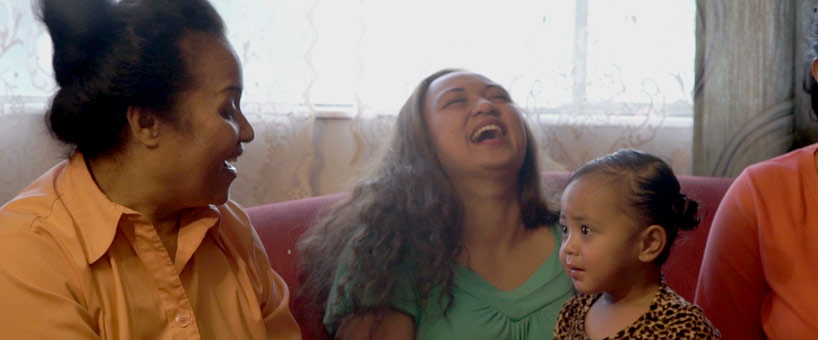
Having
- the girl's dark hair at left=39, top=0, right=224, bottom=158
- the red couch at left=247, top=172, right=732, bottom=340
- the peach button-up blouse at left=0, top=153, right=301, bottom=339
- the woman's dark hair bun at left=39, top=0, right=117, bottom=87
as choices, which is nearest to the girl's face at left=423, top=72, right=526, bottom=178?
the red couch at left=247, top=172, right=732, bottom=340

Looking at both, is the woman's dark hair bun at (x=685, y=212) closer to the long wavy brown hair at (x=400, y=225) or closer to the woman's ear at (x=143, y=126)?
the long wavy brown hair at (x=400, y=225)

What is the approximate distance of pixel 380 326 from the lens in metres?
1.84

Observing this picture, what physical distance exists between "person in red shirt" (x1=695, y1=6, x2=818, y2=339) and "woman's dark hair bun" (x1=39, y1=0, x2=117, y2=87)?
4.22 ft

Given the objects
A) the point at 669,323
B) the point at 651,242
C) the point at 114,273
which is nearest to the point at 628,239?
the point at 651,242

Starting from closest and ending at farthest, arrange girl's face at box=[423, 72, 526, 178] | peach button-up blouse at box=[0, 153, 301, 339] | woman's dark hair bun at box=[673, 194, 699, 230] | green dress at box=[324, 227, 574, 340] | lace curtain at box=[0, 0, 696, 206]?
peach button-up blouse at box=[0, 153, 301, 339] → woman's dark hair bun at box=[673, 194, 699, 230] → green dress at box=[324, 227, 574, 340] → girl's face at box=[423, 72, 526, 178] → lace curtain at box=[0, 0, 696, 206]

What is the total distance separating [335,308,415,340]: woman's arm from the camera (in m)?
1.84

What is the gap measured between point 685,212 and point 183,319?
91cm

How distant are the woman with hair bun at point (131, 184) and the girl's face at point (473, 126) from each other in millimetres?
644

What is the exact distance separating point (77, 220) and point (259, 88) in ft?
3.90

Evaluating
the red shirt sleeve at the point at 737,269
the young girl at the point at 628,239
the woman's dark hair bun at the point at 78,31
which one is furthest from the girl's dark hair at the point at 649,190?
the woman's dark hair bun at the point at 78,31

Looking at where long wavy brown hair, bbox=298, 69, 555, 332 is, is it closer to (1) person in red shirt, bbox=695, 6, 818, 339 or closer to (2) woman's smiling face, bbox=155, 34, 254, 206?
(1) person in red shirt, bbox=695, 6, 818, 339

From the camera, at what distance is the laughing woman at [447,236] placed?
184 centimetres

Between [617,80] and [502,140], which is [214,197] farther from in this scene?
[617,80]

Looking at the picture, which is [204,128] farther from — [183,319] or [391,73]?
[391,73]
